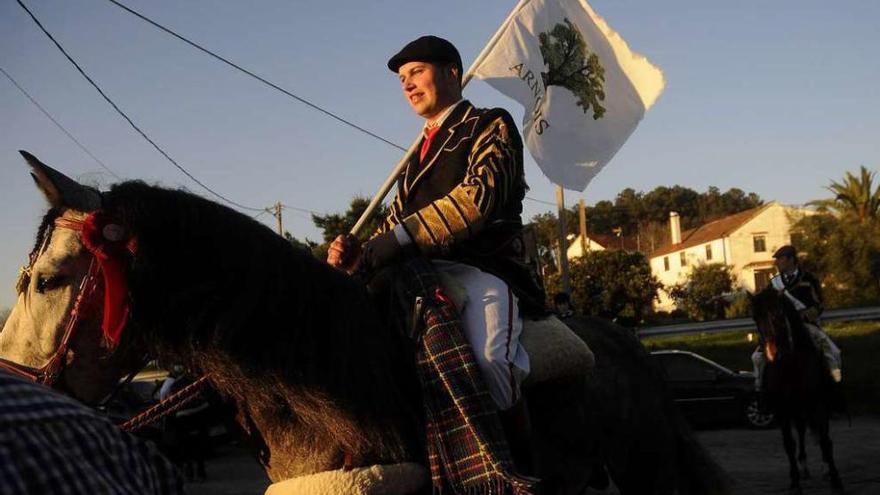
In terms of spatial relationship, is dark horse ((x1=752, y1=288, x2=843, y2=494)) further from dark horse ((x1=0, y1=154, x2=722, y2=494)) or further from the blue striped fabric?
the blue striped fabric

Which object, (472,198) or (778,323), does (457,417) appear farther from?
(778,323)

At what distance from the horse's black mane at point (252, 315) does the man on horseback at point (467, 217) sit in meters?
0.38

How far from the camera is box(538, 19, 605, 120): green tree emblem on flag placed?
26.0 ft

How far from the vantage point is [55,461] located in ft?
3.22

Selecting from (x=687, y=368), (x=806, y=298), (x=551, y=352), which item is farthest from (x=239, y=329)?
(x=687, y=368)

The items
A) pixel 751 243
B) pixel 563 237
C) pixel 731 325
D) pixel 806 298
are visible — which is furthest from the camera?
pixel 751 243

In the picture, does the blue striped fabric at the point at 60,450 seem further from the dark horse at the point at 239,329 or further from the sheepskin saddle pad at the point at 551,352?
the sheepskin saddle pad at the point at 551,352

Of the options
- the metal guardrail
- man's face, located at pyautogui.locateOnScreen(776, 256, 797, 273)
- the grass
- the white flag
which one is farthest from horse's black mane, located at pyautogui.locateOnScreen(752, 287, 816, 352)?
the metal guardrail

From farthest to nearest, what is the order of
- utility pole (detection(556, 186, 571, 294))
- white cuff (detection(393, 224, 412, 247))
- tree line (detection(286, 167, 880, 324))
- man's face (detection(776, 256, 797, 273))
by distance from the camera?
tree line (detection(286, 167, 880, 324))
utility pole (detection(556, 186, 571, 294))
man's face (detection(776, 256, 797, 273))
white cuff (detection(393, 224, 412, 247))

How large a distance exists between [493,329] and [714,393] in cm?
1497

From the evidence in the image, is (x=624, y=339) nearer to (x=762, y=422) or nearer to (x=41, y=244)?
(x=41, y=244)

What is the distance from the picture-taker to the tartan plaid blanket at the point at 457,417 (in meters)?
2.91

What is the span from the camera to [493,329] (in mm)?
3184

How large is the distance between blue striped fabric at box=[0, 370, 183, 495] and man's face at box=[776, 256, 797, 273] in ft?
35.2
